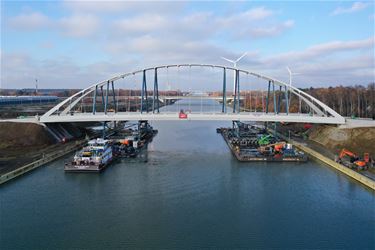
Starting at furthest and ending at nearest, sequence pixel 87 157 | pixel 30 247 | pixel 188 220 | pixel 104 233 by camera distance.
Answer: pixel 87 157
pixel 188 220
pixel 104 233
pixel 30 247

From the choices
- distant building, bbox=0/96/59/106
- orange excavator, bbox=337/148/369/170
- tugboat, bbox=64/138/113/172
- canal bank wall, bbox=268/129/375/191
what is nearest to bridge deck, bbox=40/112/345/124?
canal bank wall, bbox=268/129/375/191

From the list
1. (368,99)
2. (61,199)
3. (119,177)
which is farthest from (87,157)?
(368,99)

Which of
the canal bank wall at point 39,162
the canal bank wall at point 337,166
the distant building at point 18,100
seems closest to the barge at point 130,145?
the canal bank wall at point 39,162

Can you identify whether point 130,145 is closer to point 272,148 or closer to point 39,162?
point 39,162

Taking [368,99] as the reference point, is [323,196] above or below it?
below

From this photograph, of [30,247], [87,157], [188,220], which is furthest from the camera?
[87,157]

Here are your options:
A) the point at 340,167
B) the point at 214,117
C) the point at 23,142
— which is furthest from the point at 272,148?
the point at 23,142

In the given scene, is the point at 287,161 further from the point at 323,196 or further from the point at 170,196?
the point at 170,196
